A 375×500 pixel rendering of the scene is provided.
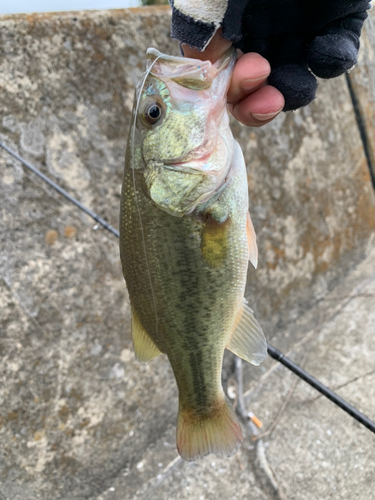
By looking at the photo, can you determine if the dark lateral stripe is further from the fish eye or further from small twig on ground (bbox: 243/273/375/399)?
small twig on ground (bbox: 243/273/375/399)

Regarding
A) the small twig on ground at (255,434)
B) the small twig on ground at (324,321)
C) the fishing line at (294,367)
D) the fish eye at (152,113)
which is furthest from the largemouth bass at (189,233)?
the small twig on ground at (324,321)

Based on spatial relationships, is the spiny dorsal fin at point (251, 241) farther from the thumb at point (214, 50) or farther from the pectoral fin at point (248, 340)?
the thumb at point (214, 50)

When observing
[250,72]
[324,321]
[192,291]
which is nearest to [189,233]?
[192,291]

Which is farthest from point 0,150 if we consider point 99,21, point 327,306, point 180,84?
point 327,306

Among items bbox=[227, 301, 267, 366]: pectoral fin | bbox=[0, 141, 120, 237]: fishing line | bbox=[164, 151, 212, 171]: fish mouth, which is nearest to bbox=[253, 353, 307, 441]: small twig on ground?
bbox=[227, 301, 267, 366]: pectoral fin

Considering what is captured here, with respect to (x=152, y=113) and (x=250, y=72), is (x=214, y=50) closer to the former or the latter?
(x=250, y=72)
